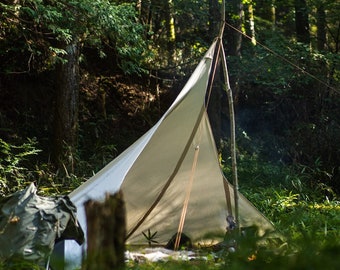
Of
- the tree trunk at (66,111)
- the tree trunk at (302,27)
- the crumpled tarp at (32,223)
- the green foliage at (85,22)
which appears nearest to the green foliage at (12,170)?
the tree trunk at (66,111)

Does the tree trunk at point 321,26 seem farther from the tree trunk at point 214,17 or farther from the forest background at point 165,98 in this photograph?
the tree trunk at point 214,17

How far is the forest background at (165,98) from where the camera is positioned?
7.44 m

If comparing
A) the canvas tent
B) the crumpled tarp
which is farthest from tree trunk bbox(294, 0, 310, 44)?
the crumpled tarp

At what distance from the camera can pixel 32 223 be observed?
3.41 m

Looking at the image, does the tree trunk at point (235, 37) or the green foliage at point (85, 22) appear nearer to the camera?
the green foliage at point (85, 22)

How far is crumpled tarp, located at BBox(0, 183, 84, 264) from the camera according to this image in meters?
3.29

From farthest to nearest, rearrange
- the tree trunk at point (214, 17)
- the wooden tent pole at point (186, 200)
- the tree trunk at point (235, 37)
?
the tree trunk at point (235, 37) → the tree trunk at point (214, 17) → the wooden tent pole at point (186, 200)

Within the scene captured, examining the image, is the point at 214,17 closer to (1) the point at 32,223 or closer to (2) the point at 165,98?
(2) the point at 165,98

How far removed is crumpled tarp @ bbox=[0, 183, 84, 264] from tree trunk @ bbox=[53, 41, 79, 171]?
3.96 metres

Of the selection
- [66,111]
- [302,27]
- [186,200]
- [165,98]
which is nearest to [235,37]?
[165,98]

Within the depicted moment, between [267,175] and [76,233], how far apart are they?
5358 millimetres

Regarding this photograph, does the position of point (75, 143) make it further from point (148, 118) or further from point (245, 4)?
point (245, 4)

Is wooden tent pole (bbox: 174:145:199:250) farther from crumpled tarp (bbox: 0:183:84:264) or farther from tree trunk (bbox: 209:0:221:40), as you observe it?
tree trunk (bbox: 209:0:221:40)

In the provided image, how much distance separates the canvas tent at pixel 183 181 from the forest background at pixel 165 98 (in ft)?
4.68
